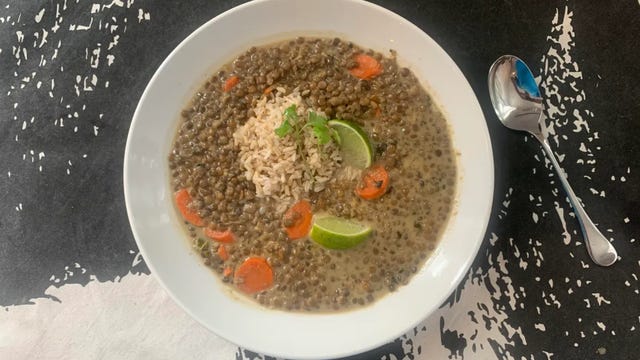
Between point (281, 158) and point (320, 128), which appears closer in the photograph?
point (320, 128)

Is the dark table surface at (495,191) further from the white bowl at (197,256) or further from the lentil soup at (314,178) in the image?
the lentil soup at (314,178)

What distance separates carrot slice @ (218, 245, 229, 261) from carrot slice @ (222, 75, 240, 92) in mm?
710

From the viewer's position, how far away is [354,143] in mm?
2275

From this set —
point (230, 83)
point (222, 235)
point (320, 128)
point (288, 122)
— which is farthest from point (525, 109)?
point (222, 235)

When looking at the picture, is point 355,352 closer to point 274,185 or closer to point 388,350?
point 388,350

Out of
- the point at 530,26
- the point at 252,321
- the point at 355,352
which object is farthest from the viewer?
the point at 530,26

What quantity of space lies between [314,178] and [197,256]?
2.05 ft

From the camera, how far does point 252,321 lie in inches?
89.1

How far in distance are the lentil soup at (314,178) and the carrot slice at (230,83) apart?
0.10 ft

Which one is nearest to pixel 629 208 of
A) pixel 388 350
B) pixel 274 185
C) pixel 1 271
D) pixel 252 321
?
pixel 388 350

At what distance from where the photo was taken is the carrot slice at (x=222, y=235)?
2.33 metres

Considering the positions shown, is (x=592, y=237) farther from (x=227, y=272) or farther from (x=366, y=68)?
(x=227, y=272)

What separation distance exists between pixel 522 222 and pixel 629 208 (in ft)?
1.57

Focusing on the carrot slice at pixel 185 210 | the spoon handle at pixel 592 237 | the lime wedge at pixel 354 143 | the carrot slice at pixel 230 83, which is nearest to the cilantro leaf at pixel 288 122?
the lime wedge at pixel 354 143
